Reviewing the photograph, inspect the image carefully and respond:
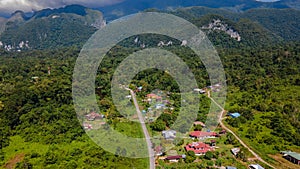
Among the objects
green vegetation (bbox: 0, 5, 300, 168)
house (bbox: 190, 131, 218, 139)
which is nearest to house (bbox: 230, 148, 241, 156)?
green vegetation (bbox: 0, 5, 300, 168)

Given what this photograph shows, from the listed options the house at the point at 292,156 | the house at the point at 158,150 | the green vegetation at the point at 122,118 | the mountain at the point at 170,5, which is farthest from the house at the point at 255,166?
the mountain at the point at 170,5

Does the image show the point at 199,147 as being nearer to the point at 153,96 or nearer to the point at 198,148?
the point at 198,148

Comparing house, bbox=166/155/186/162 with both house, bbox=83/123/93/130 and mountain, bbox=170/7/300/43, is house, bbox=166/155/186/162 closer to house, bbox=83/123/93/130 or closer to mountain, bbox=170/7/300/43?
house, bbox=83/123/93/130

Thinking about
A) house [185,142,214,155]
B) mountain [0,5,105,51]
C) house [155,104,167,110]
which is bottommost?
house [185,142,214,155]

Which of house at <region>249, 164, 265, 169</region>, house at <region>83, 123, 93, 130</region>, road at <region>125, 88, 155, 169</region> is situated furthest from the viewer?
house at <region>83, 123, 93, 130</region>

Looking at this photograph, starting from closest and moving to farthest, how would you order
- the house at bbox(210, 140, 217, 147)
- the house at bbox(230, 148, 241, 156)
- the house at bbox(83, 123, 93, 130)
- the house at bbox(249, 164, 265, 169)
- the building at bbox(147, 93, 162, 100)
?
the house at bbox(249, 164, 265, 169), the house at bbox(230, 148, 241, 156), the house at bbox(210, 140, 217, 147), the house at bbox(83, 123, 93, 130), the building at bbox(147, 93, 162, 100)
